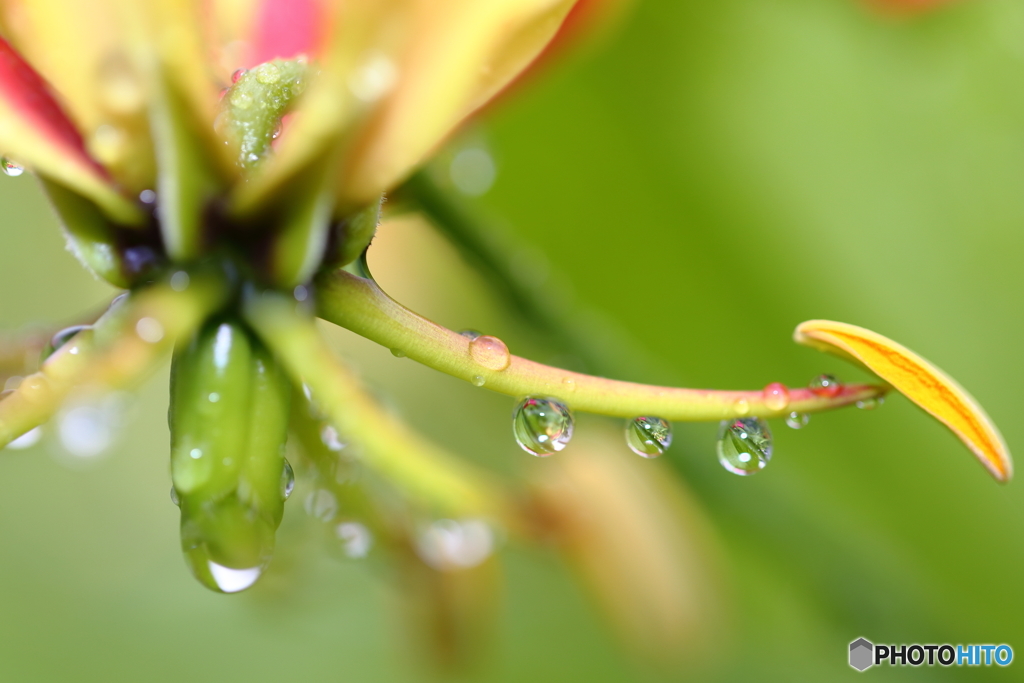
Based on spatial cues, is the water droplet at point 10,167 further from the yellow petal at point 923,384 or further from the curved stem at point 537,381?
the yellow petal at point 923,384

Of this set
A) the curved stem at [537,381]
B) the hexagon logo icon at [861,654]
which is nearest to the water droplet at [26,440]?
the curved stem at [537,381]

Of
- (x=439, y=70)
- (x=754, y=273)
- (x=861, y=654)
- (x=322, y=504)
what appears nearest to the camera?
(x=439, y=70)

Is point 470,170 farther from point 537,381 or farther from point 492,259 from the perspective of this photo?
point 537,381

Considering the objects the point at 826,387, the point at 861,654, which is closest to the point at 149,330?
the point at 826,387

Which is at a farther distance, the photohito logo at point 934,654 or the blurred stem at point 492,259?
the photohito logo at point 934,654

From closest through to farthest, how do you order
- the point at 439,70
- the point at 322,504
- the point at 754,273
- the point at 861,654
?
the point at 439,70, the point at 322,504, the point at 861,654, the point at 754,273

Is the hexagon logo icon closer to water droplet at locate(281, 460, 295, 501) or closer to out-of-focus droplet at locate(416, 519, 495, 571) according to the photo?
out-of-focus droplet at locate(416, 519, 495, 571)

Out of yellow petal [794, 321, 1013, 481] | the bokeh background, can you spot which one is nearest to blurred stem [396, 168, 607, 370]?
yellow petal [794, 321, 1013, 481]
